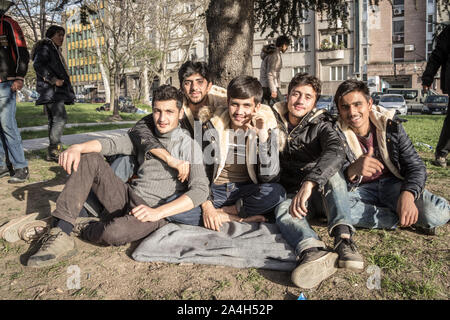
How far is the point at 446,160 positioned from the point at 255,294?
474 cm

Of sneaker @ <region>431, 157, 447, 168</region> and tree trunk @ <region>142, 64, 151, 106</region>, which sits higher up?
tree trunk @ <region>142, 64, 151, 106</region>

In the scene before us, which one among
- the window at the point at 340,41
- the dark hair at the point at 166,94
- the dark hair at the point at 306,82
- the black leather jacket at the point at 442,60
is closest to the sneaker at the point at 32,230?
the dark hair at the point at 166,94

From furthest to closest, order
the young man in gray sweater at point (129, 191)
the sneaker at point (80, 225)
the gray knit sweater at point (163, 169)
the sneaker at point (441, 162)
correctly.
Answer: the sneaker at point (441, 162) < the gray knit sweater at point (163, 169) < the sneaker at point (80, 225) < the young man in gray sweater at point (129, 191)

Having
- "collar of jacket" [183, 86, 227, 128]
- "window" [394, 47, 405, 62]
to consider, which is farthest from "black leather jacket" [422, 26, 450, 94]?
"window" [394, 47, 405, 62]

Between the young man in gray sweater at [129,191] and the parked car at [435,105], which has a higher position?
the parked car at [435,105]

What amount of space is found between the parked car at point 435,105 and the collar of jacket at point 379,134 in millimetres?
22662

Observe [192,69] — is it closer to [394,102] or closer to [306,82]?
[306,82]

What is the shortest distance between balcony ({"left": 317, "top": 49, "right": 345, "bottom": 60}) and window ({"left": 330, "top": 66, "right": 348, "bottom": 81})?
1387mm

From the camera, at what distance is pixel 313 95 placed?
11.0ft

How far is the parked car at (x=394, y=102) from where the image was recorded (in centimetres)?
2241

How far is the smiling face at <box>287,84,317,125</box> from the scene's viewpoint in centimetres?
331

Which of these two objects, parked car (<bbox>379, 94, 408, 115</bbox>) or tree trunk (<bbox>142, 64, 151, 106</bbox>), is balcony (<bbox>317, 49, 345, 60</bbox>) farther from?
tree trunk (<bbox>142, 64, 151, 106</bbox>)

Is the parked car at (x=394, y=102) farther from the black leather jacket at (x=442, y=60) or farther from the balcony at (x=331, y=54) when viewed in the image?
the black leather jacket at (x=442, y=60)
